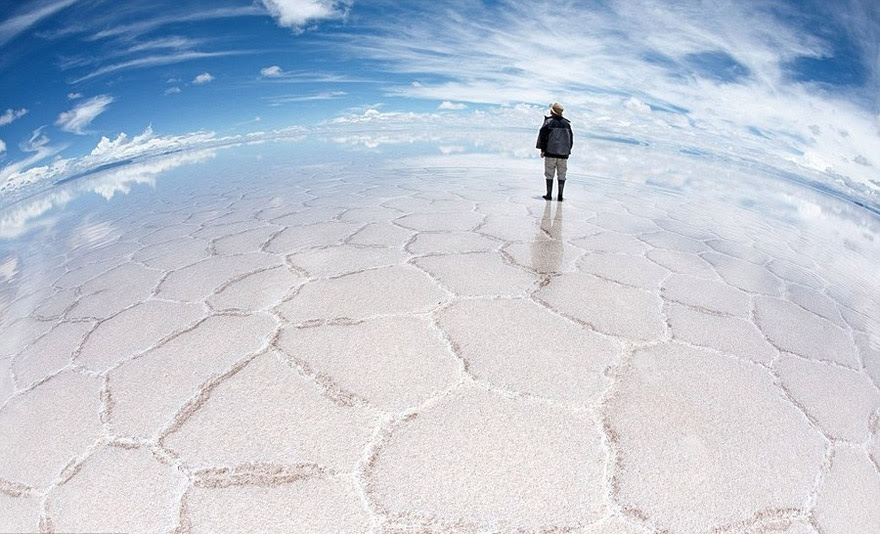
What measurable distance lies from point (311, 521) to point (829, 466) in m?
1.47

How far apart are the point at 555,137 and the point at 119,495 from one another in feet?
15.6

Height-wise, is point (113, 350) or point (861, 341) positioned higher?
point (113, 350)

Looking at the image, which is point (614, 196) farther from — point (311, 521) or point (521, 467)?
point (311, 521)

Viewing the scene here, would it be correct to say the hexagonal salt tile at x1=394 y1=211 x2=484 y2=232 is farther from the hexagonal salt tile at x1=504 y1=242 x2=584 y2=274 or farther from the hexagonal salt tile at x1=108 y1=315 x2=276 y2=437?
the hexagonal salt tile at x1=108 y1=315 x2=276 y2=437

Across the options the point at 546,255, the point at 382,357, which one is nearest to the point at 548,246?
the point at 546,255

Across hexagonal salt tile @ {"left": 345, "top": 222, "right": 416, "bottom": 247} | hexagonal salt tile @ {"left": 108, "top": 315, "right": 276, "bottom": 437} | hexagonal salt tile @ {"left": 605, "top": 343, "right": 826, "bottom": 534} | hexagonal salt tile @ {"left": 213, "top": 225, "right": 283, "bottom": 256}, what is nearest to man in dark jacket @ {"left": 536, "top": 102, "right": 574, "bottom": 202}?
hexagonal salt tile @ {"left": 345, "top": 222, "right": 416, "bottom": 247}

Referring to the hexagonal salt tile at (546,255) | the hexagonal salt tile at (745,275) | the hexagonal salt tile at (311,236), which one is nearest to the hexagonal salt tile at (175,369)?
the hexagonal salt tile at (311,236)

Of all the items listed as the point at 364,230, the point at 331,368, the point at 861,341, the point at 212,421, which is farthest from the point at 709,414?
the point at 364,230

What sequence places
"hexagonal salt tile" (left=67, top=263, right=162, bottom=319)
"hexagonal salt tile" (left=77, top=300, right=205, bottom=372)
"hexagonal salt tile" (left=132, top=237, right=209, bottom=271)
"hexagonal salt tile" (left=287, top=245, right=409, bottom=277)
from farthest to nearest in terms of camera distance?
"hexagonal salt tile" (left=132, top=237, right=209, bottom=271)
"hexagonal salt tile" (left=287, top=245, right=409, bottom=277)
"hexagonal salt tile" (left=67, top=263, right=162, bottom=319)
"hexagonal salt tile" (left=77, top=300, right=205, bottom=372)

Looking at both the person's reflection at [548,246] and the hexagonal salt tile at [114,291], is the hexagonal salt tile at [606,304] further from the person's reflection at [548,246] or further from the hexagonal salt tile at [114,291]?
the hexagonal salt tile at [114,291]

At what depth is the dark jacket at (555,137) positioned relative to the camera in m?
4.70

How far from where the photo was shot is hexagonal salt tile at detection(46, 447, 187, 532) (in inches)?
40.1

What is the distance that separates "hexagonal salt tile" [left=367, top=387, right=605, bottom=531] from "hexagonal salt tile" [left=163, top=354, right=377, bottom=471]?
12 cm

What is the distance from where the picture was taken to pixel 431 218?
13.1 ft
